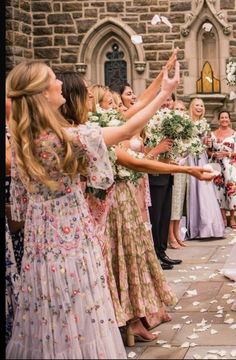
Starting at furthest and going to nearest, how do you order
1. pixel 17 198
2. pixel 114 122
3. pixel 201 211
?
pixel 201 211 < pixel 114 122 < pixel 17 198

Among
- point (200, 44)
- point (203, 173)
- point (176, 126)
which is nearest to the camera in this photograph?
point (203, 173)

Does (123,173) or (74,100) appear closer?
(74,100)

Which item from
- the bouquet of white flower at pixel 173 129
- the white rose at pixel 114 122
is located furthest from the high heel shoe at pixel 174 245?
the white rose at pixel 114 122

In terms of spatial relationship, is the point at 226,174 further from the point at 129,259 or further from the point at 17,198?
the point at 17,198

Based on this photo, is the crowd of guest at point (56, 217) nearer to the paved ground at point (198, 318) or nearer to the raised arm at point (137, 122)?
the raised arm at point (137, 122)

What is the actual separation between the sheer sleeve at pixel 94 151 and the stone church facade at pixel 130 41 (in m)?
10.7

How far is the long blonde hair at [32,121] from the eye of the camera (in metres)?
3.73

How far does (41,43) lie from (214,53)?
350 centimetres

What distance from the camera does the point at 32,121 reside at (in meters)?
3.75

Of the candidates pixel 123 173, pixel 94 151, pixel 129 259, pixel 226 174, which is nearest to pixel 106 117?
pixel 123 173

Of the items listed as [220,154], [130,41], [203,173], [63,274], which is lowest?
[63,274]

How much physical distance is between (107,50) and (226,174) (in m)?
5.14

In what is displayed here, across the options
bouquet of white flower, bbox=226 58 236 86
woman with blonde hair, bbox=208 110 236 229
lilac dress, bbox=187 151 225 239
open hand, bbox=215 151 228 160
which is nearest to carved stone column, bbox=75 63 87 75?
woman with blonde hair, bbox=208 110 236 229
